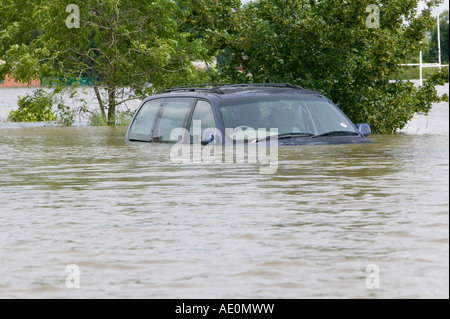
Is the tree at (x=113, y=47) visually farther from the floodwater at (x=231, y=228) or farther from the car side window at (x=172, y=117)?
the floodwater at (x=231, y=228)

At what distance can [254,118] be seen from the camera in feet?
42.9

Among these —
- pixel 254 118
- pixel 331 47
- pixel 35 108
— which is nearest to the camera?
pixel 254 118

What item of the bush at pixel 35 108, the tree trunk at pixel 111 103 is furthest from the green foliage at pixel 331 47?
the bush at pixel 35 108

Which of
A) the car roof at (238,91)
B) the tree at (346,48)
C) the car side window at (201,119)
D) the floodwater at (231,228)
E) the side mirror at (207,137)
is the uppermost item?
the tree at (346,48)

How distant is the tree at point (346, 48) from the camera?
20.2 meters

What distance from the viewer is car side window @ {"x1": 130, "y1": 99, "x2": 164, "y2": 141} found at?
1467 cm

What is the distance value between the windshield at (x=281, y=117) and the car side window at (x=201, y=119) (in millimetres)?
220

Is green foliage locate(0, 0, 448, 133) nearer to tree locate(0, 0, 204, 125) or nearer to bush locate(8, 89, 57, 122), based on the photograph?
tree locate(0, 0, 204, 125)

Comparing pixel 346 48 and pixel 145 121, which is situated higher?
pixel 346 48

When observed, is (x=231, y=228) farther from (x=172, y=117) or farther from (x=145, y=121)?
(x=145, y=121)

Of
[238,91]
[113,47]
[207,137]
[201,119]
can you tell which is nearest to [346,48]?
[238,91]

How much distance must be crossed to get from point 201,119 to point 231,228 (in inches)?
240

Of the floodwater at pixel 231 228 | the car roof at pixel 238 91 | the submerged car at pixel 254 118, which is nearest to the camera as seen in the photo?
the floodwater at pixel 231 228

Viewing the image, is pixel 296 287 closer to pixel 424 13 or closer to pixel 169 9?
pixel 424 13
